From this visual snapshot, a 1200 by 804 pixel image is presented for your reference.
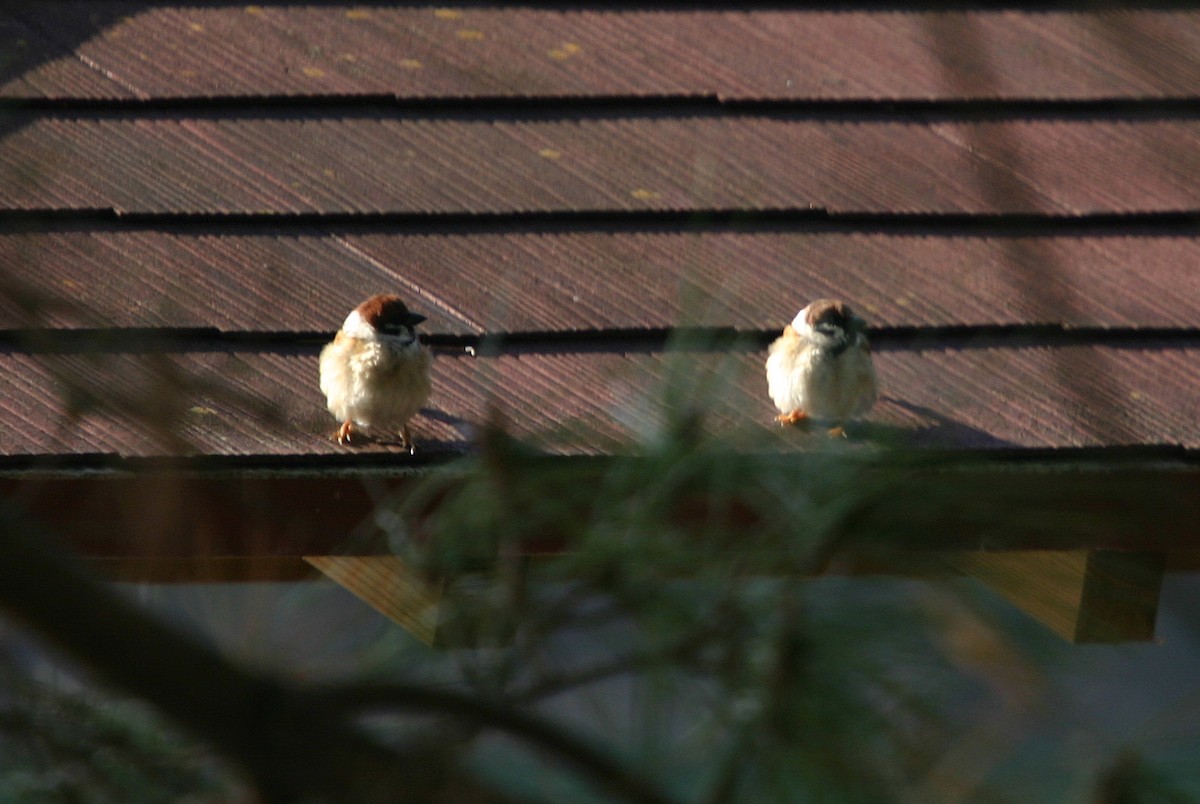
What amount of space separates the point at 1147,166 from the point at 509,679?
2212 mm

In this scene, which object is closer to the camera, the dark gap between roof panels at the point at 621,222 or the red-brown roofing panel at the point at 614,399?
the red-brown roofing panel at the point at 614,399

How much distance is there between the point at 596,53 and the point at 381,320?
0.79m

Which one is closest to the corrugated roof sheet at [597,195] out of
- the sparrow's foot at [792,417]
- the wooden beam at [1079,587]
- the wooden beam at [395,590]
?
the sparrow's foot at [792,417]

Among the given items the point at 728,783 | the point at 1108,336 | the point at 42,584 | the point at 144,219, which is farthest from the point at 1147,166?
the point at 42,584

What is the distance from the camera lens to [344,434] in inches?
87.9

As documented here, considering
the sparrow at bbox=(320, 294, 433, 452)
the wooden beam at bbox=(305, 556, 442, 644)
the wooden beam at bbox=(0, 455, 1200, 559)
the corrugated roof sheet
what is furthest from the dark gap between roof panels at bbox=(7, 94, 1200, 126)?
the wooden beam at bbox=(305, 556, 442, 644)

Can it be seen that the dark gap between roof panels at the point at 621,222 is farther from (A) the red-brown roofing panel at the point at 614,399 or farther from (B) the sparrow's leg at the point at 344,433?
(B) the sparrow's leg at the point at 344,433

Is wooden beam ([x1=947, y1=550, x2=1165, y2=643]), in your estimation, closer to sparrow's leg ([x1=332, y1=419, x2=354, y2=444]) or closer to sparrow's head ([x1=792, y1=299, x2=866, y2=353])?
sparrow's head ([x1=792, y1=299, x2=866, y2=353])

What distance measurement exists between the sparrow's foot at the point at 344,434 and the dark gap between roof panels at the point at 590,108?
2.60ft

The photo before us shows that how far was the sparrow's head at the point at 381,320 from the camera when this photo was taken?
94.6 inches

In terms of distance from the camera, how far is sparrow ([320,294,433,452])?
7.47 ft

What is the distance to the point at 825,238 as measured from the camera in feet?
8.79

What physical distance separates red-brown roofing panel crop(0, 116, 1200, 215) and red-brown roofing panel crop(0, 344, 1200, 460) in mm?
350

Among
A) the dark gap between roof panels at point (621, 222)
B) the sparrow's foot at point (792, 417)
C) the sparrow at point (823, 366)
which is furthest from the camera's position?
the dark gap between roof panels at point (621, 222)
